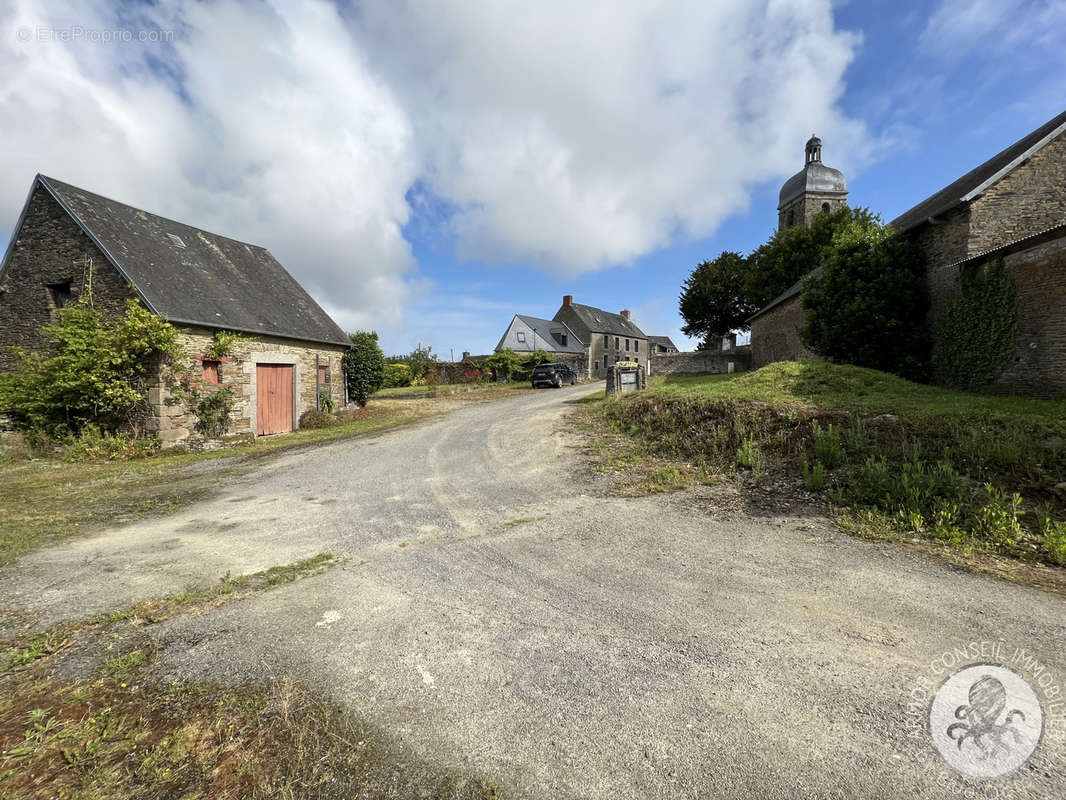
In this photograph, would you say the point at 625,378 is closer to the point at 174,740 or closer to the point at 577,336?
the point at 174,740

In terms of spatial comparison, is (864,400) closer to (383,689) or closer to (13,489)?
(383,689)

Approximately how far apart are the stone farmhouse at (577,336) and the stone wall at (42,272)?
28.4 m

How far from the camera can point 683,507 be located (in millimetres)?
5344

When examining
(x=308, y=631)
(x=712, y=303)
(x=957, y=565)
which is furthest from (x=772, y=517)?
(x=712, y=303)

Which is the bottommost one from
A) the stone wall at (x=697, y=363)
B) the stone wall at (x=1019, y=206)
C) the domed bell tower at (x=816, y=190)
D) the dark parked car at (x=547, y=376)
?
the dark parked car at (x=547, y=376)

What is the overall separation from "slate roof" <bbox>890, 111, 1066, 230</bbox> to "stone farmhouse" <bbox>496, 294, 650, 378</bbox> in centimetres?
2483

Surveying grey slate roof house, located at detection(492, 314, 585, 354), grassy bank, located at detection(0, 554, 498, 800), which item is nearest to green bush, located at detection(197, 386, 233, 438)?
grassy bank, located at detection(0, 554, 498, 800)

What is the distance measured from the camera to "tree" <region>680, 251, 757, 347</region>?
121 ft

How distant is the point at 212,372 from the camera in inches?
470

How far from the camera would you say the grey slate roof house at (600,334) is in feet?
146

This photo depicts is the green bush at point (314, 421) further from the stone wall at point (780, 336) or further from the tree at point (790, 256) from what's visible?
the tree at point (790, 256)

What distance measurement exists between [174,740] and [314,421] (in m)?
13.6

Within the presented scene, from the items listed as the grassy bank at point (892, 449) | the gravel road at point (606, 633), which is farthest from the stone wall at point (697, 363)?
the gravel road at point (606, 633)

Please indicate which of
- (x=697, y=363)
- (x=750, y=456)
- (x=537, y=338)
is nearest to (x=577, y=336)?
(x=537, y=338)
